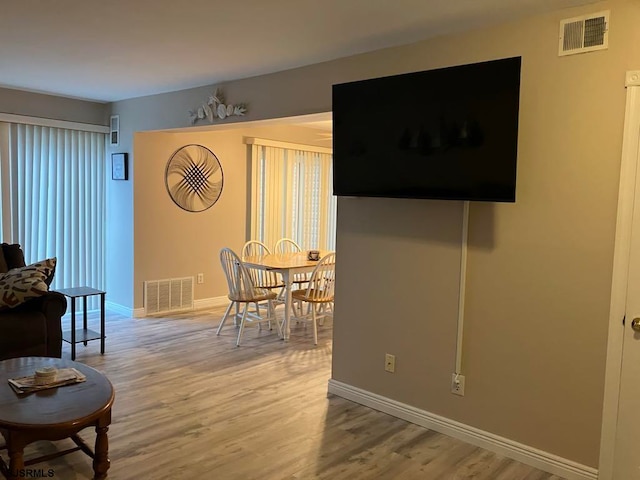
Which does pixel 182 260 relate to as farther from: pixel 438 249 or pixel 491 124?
pixel 491 124

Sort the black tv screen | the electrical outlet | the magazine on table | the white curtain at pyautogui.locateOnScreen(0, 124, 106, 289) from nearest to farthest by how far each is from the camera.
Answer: the magazine on table < the black tv screen < the electrical outlet < the white curtain at pyautogui.locateOnScreen(0, 124, 106, 289)

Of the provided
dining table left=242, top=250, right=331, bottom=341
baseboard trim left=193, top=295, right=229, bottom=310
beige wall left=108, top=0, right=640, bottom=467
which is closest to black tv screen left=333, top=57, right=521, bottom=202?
beige wall left=108, top=0, right=640, bottom=467

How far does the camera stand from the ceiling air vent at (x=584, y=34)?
8.31ft

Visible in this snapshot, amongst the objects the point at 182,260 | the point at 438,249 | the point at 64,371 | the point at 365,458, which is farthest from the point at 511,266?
the point at 182,260

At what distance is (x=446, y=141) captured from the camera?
2.89 m

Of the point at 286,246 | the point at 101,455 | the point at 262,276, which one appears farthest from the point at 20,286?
the point at 286,246

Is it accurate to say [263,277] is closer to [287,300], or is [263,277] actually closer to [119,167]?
[287,300]

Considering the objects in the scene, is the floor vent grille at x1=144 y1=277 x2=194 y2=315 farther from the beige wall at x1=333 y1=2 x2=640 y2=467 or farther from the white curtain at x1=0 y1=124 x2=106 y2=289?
the beige wall at x1=333 y1=2 x2=640 y2=467

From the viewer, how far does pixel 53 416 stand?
225 cm

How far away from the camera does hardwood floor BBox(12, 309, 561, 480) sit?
2723mm

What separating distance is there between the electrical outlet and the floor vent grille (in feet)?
11.4

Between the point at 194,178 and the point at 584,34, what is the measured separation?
4.65 metres

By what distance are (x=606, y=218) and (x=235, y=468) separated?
7.44 feet

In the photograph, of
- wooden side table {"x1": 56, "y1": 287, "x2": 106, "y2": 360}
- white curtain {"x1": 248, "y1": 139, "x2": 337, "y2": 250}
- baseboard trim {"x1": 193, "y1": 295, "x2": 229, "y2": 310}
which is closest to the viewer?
wooden side table {"x1": 56, "y1": 287, "x2": 106, "y2": 360}
